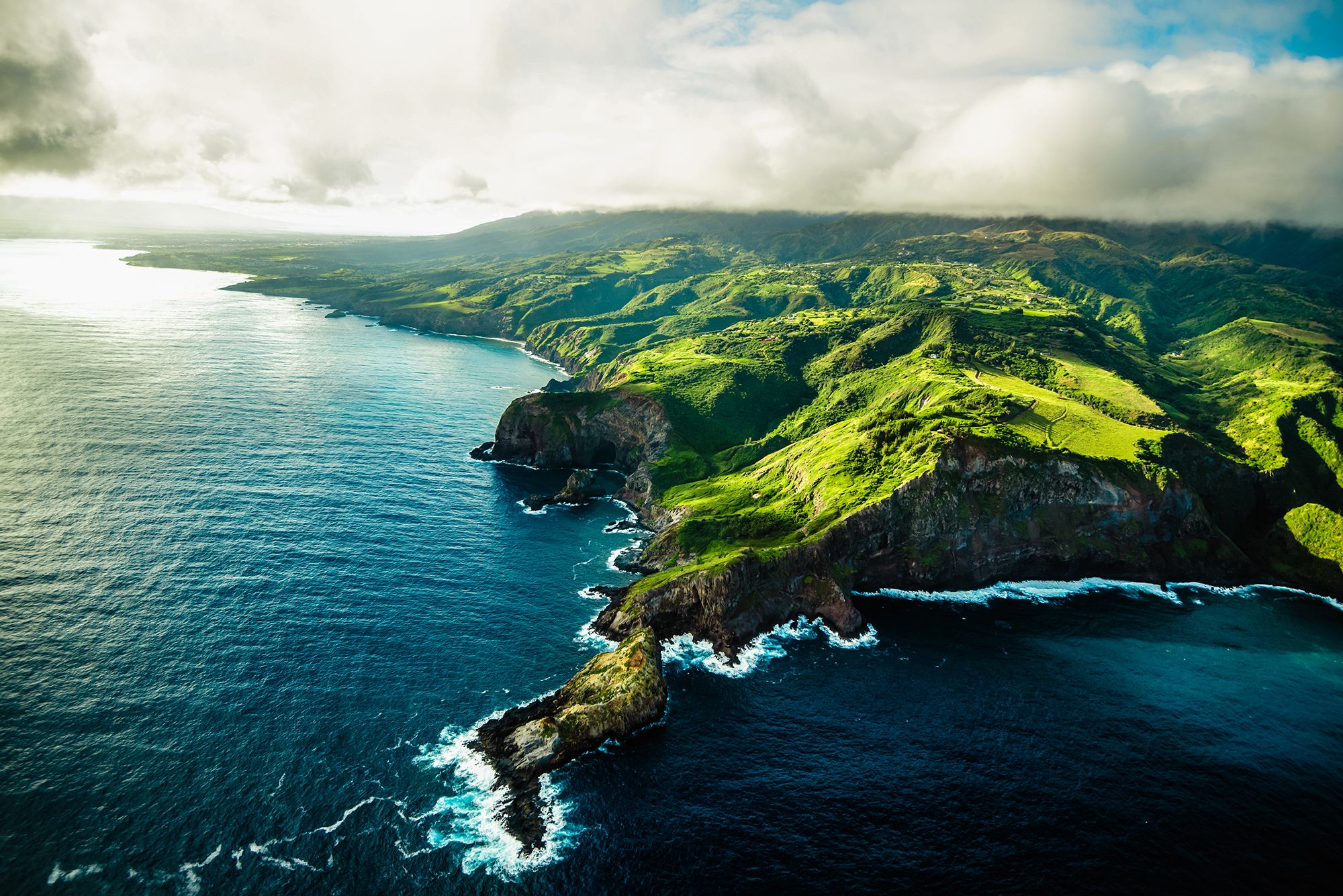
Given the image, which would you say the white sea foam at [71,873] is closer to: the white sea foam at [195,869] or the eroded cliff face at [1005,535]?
the white sea foam at [195,869]

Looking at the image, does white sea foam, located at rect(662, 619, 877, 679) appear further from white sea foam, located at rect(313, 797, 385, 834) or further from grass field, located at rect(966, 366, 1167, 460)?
grass field, located at rect(966, 366, 1167, 460)

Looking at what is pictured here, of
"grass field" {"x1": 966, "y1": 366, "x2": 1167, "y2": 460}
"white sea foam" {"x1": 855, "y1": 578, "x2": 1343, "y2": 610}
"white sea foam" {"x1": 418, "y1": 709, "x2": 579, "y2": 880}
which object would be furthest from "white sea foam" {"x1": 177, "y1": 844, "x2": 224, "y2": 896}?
"grass field" {"x1": 966, "y1": 366, "x2": 1167, "y2": 460}

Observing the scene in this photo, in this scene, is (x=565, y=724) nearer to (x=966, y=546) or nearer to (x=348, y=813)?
(x=348, y=813)

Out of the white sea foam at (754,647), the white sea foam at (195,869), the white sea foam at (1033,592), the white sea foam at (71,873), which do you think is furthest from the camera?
the white sea foam at (1033,592)

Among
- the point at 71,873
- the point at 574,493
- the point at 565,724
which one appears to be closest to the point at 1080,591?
the point at 565,724

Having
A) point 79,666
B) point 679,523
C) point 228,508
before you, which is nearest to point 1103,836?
point 679,523

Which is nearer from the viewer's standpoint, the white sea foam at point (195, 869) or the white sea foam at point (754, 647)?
the white sea foam at point (195, 869)

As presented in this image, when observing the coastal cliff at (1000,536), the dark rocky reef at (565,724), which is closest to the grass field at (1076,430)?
the coastal cliff at (1000,536)
